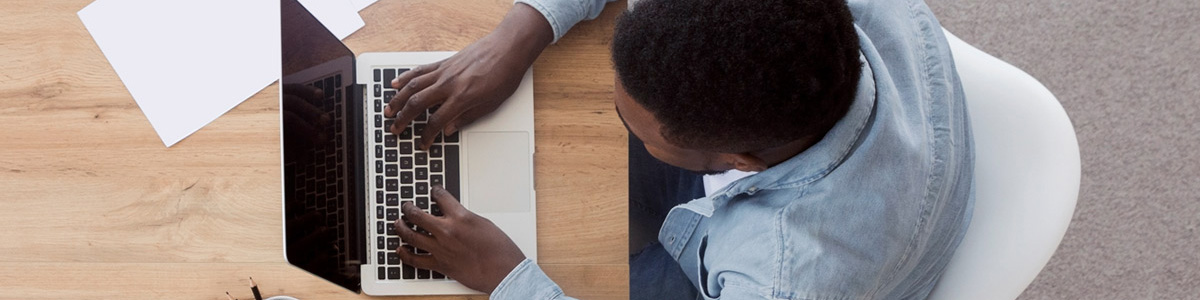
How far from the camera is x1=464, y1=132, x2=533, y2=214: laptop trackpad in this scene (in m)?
1.05

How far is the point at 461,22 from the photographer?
1.09 metres

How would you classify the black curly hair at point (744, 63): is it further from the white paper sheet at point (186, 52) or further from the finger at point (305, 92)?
the white paper sheet at point (186, 52)

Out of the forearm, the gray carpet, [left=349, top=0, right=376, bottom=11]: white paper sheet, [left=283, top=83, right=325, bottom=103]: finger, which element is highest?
[left=349, top=0, right=376, bottom=11]: white paper sheet

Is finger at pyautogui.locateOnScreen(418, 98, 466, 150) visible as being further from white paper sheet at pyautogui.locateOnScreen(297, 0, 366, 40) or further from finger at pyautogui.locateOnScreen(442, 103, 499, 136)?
white paper sheet at pyautogui.locateOnScreen(297, 0, 366, 40)

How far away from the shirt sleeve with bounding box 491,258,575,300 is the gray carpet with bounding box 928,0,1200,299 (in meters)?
1.08

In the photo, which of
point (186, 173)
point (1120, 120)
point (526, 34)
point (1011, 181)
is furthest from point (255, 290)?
point (1120, 120)

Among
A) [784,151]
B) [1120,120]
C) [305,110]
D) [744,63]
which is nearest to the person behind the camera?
[744,63]

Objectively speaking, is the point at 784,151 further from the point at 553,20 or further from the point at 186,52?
the point at 186,52

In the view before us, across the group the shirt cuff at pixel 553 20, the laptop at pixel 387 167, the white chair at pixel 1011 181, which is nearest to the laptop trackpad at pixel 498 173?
the laptop at pixel 387 167

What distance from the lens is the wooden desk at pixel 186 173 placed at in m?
1.06

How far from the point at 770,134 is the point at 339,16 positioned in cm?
59

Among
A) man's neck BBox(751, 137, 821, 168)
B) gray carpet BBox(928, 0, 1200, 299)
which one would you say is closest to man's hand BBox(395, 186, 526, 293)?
man's neck BBox(751, 137, 821, 168)

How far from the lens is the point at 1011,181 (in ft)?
2.94

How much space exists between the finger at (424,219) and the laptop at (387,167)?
28 millimetres
